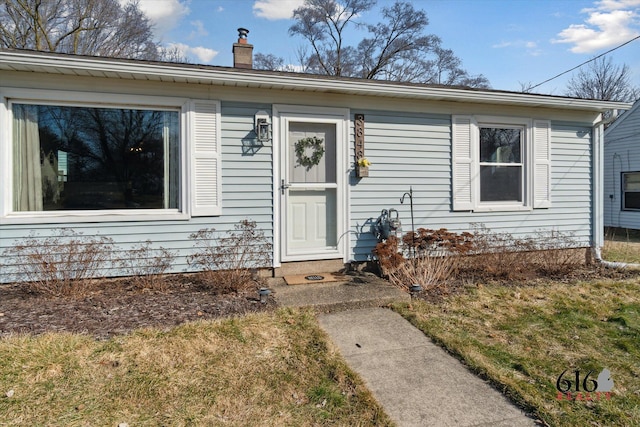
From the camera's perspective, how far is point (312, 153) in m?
5.31

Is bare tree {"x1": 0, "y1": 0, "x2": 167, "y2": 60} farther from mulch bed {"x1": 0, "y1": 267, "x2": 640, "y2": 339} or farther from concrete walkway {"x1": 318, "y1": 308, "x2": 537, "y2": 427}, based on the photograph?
concrete walkway {"x1": 318, "y1": 308, "x2": 537, "y2": 427}

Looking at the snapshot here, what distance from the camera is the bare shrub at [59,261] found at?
13.5 ft

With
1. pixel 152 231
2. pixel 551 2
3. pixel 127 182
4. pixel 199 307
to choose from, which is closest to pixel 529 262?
pixel 199 307

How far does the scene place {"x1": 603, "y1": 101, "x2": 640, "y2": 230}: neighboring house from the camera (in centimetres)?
1123

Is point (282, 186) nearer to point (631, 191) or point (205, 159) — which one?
point (205, 159)

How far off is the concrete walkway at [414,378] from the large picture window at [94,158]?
106 inches

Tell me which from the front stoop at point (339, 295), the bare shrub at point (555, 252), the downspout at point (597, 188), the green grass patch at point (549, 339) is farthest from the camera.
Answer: the downspout at point (597, 188)

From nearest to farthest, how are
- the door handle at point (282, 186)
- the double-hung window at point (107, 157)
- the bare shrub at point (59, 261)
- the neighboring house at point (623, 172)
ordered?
the bare shrub at point (59, 261) → the double-hung window at point (107, 157) → the door handle at point (282, 186) → the neighboring house at point (623, 172)

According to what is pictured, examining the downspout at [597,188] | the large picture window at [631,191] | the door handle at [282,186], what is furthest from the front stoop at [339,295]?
the large picture window at [631,191]

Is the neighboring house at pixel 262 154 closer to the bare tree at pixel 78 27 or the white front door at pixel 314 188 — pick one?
the white front door at pixel 314 188

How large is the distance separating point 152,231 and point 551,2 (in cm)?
932

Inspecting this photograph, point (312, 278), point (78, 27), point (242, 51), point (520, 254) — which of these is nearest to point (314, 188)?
point (312, 278)

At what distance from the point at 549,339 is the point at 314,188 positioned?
3144 millimetres

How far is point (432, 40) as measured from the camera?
19.6 m
